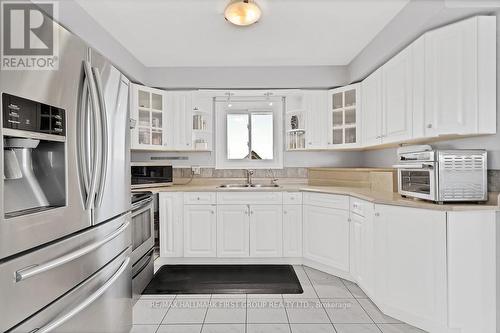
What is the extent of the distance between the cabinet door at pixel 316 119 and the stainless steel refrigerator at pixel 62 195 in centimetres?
257

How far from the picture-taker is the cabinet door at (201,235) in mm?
3371

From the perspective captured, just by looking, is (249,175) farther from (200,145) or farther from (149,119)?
(149,119)

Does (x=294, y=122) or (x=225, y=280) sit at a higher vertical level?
(x=294, y=122)

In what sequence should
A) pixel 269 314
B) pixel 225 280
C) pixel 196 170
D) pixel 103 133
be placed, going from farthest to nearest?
pixel 196 170
pixel 225 280
pixel 269 314
pixel 103 133

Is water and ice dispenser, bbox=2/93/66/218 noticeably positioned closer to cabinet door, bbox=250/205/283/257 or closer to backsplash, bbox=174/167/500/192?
cabinet door, bbox=250/205/283/257

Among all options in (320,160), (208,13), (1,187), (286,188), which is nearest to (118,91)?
(1,187)

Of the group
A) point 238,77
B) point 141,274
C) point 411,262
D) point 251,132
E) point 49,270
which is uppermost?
point 238,77

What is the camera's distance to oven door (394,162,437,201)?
207cm

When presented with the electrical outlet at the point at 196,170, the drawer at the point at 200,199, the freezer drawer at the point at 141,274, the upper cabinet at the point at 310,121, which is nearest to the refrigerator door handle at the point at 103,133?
the freezer drawer at the point at 141,274

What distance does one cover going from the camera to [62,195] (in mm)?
1230

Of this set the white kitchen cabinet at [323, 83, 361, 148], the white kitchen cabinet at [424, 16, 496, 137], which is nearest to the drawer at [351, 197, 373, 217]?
the white kitchen cabinet at [424, 16, 496, 137]

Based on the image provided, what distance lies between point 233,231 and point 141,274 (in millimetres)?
1085

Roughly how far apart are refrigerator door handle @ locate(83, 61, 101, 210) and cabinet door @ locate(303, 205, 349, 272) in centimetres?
236

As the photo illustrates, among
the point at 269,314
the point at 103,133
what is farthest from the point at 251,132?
the point at 103,133
